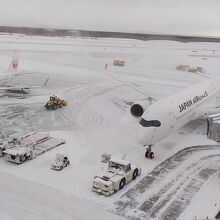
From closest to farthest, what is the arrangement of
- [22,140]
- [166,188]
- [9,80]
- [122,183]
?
[122,183] < [166,188] < [22,140] < [9,80]

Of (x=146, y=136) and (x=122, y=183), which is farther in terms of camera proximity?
(x=146, y=136)

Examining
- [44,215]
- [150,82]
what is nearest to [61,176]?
[44,215]

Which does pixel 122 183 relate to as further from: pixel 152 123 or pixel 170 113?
pixel 170 113

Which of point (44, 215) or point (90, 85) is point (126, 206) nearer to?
point (44, 215)

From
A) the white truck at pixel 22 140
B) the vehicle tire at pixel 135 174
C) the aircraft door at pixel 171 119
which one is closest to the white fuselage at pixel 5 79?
the white truck at pixel 22 140

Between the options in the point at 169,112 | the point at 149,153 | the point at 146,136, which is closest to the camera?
the point at 146,136

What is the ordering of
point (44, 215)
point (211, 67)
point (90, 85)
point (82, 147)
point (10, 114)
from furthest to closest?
point (211, 67) < point (90, 85) < point (10, 114) < point (82, 147) < point (44, 215)

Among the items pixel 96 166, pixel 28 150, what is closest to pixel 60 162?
pixel 96 166
